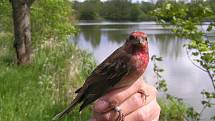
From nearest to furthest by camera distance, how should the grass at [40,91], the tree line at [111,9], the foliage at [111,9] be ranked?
the grass at [40,91], the tree line at [111,9], the foliage at [111,9]

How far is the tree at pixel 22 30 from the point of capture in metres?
12.5

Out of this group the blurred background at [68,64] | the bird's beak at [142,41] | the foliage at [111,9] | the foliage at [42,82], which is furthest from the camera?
the foliage at [111,9]

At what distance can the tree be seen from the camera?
1250 centimetres

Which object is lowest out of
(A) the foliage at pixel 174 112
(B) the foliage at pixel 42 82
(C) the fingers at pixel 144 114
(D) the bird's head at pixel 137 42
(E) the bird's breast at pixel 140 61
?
(A) the foliage at pixel 174 112

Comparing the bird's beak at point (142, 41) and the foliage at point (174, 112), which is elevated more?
the bird's beak at point (142, 41)

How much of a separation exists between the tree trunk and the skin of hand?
9773 millimetres

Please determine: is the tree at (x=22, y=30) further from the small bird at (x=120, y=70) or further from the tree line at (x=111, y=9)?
the tree line at (x=111, y=9)

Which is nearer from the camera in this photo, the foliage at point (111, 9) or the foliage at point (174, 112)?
the foliage at point (174, 112)

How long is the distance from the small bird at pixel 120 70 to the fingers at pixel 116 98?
0.10 ft

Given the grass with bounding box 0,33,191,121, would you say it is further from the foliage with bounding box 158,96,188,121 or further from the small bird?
the small bird

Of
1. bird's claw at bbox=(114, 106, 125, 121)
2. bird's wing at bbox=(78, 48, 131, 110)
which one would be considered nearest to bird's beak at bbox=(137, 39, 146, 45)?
bird's wing at bbox=(78, 48, 131, 110)

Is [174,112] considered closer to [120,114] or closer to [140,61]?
[120,114]

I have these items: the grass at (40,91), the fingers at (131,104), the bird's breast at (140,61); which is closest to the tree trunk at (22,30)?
the grass at (40,91)

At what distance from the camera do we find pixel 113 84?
2.87 metres
